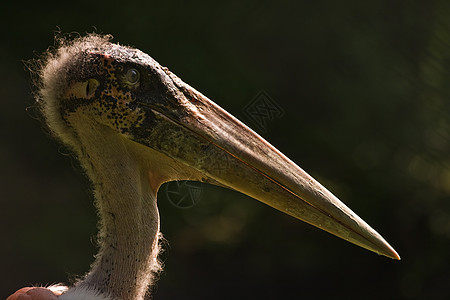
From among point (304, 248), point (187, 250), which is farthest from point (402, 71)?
point (187, 250)

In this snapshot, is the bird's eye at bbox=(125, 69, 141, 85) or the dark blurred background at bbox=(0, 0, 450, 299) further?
the dark blurred background at bbox=(0, 0, 450, 299)

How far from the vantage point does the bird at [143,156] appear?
1.69m

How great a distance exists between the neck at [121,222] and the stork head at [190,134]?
0.09 metres

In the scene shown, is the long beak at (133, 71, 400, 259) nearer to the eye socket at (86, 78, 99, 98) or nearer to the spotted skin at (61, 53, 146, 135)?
the spotted skin at (61, 53, 146, 135)

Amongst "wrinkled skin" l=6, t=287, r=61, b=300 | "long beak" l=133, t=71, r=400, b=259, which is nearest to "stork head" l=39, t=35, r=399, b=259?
"long beak" l=133, t=71, r=400, b=259

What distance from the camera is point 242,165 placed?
1.71 metres

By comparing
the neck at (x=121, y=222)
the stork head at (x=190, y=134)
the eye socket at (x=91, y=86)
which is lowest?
the neck at (x=121, y=222)

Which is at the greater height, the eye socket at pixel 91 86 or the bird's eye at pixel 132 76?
the bird's eye at pixel 132 76

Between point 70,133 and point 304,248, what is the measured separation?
3133 mm

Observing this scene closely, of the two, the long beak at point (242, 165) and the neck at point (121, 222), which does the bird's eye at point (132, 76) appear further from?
the neck at point (121, 222)

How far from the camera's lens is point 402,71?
162 inches

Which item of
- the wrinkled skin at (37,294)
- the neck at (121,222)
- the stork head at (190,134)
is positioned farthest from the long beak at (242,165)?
the wrinkled skin at (37,294)

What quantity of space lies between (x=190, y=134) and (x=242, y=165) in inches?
7.2

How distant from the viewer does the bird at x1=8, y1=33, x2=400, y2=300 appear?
1.69m
